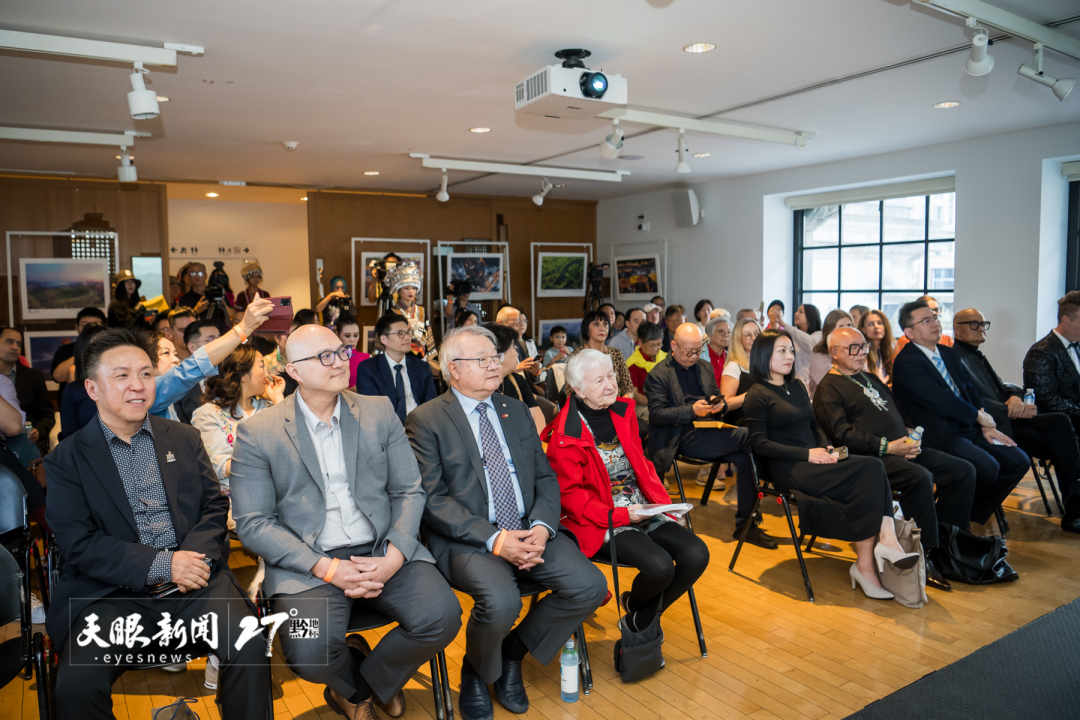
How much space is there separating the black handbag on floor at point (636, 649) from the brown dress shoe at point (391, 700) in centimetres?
87

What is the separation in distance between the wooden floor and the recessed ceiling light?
3.11 metres

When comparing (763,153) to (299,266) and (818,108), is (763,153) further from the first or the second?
(299,266)

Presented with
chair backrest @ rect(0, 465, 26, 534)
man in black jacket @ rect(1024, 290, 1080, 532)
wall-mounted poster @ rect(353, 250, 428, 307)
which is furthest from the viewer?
wall-mounted poster @ rect(353, 250, 428, 307)

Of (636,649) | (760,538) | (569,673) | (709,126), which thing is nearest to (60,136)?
(709,126)

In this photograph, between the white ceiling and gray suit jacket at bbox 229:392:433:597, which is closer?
gray suit jacket at bbox 229:392:433:597

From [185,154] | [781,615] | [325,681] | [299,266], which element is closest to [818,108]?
[781,615]

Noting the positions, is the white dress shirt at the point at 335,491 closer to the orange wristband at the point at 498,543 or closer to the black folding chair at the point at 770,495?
the orange wristband at the point at 498,543

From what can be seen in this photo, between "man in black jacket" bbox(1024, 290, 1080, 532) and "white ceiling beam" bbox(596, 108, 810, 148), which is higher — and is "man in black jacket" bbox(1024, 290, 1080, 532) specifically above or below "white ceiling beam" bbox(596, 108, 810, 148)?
below

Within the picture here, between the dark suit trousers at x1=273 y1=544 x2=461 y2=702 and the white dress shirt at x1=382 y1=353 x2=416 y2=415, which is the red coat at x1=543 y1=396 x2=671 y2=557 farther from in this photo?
the white dress shirt at x1=382 y1=353 x2=416 y2=415

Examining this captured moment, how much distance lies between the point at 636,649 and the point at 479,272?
8.69 metres

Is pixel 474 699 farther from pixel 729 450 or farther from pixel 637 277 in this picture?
pixel 637 277

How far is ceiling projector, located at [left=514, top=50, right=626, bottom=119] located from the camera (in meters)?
4.30

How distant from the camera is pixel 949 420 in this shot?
4.27m

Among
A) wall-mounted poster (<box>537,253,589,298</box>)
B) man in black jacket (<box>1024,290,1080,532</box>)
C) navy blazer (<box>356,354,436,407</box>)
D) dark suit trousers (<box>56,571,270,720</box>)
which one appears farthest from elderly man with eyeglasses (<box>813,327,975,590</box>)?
wall-mounted poster (<box>537,253,589,298</box>)
